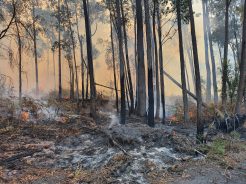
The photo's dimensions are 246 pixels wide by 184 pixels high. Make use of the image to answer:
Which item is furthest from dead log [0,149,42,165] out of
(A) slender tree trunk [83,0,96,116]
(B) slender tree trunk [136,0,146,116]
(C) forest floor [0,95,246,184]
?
(B) slender tree trunk [136,0,146,116]

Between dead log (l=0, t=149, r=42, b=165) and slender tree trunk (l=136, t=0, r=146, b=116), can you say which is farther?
slender tree trunk (l=136, t=0, r=146, b=116)

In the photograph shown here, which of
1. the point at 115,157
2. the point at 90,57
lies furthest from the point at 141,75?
the point at 115,157

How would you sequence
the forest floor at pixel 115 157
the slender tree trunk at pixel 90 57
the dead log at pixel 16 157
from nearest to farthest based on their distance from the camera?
the forest floor at pixel 115 157
the dead log at pixel 16 157
the slender tree trunk at pixel 90 57

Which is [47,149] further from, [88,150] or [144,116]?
[144,116]

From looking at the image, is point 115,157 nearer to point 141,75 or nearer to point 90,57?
point 90,57

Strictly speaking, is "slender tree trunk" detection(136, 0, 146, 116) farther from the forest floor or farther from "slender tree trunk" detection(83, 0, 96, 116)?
the forest floor

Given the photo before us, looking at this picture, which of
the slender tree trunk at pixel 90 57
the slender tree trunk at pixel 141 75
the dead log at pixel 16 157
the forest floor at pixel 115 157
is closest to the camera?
the forest floor at pixel 115 157

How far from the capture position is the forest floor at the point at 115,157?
9.38m

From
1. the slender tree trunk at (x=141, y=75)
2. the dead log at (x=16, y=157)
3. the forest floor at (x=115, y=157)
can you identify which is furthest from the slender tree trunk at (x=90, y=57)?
the dead log at (x=16, y=157)

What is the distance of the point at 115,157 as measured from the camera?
10.1 metres

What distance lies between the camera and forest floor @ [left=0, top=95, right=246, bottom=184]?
9.38 metres

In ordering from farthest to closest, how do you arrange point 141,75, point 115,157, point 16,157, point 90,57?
point 141,75, point 90,57, point 16,157, point 115,157

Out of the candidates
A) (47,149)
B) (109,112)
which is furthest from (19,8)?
(47,149)

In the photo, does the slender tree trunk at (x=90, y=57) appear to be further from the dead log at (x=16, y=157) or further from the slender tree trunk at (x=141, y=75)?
the dead log at (x=16, y=157)
